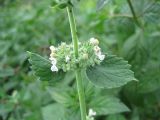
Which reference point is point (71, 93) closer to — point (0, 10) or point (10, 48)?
point (10, 48)

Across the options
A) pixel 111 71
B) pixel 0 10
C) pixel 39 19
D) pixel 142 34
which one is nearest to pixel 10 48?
pixel 39 19

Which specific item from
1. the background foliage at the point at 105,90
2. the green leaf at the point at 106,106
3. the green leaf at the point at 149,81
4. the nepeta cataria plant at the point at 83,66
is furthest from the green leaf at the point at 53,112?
the nepeta cataria plant at the point at 83,66

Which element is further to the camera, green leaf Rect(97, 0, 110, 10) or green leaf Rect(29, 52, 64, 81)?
green leaf Rect(97, 0, 110, 10)

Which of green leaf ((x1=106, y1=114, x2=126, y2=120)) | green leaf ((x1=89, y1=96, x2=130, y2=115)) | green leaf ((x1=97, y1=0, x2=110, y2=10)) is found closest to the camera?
green leaf ((x1=97, y1=0, x2=110, y2=10))

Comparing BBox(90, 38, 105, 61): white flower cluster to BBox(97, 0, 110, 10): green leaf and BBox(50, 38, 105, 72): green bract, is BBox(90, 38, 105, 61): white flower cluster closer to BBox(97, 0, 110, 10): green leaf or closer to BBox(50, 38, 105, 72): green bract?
BBox(50, 38, 105, 72): green bract

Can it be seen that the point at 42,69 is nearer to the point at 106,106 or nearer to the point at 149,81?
the point at 106,106

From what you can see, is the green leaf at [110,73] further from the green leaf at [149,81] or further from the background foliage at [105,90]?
the green leaf at [149,81]

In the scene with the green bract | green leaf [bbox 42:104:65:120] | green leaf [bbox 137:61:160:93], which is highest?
green leaf [bbox 137:61:160:93]

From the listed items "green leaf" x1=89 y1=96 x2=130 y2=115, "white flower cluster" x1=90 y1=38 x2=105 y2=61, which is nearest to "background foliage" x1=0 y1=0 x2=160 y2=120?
"green leaf" x1=89 y1=96 x2=130 y2=115
